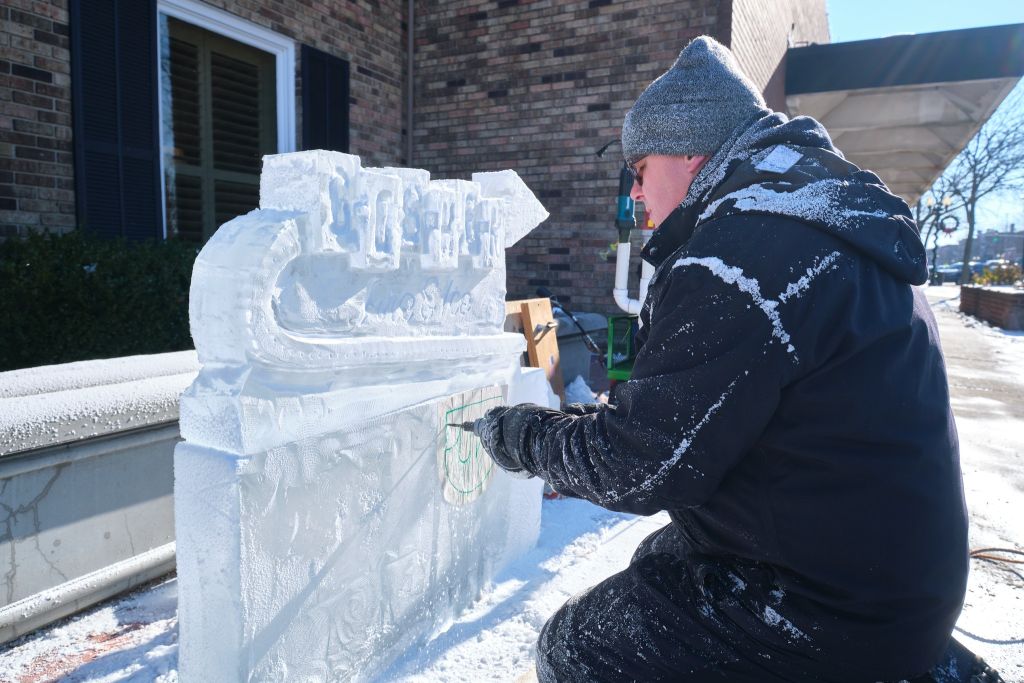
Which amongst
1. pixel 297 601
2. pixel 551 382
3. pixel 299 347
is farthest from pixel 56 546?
pixel 551 382

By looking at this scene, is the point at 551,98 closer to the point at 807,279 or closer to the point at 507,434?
the point at 507,434

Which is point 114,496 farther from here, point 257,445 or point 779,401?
point 779,401

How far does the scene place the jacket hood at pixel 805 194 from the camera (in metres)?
1.22

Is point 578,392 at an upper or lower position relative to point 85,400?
lower

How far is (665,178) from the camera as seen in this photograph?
1600mm

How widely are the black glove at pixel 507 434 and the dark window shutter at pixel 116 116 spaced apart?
405 cm

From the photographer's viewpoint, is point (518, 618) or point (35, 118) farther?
point (35, 118)

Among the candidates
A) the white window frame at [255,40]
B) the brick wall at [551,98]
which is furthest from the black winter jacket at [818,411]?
the brick wall at [551,98]

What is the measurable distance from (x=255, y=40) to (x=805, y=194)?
5.91 meters

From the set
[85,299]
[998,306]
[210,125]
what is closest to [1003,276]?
[998,306]

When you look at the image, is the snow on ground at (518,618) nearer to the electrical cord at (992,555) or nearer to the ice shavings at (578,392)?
the electrical cord at (992,555)

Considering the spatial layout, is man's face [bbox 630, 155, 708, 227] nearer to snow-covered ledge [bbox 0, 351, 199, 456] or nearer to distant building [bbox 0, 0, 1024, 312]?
snow-covered ledge [bbox 0, 351, 199, 456]

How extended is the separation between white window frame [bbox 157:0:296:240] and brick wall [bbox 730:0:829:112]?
13.5 ft

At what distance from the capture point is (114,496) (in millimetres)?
2404
